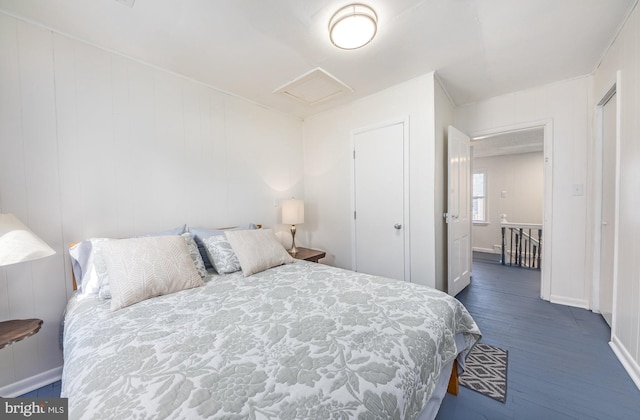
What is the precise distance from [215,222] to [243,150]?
2.93ft

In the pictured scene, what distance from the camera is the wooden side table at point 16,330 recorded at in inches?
48.1

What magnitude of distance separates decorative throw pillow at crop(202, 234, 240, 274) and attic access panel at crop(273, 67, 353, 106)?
5.67 feet

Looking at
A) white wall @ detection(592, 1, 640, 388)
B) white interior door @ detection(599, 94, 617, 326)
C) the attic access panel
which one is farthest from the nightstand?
white interior door @ detection(599, 94, 617, 326)

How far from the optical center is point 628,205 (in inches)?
67.8

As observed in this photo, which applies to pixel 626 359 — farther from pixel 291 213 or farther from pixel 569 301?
pixel 291 213

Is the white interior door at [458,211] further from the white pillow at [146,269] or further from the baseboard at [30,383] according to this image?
the baseboard at [30,383]

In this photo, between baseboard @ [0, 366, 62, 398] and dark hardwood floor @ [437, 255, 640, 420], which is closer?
dark hardwood floor @ [437, 255, 640, 420]

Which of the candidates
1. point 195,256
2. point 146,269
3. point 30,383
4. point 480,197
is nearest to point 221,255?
point 195,256

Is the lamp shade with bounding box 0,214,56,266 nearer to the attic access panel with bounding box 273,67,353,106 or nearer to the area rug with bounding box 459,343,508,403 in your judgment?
the attic access panel with bounding box 273,67,353,106

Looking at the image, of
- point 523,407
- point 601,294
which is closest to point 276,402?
point 523,407

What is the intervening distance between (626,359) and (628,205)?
1083mm

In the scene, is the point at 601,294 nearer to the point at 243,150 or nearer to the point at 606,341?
the point at 606,341

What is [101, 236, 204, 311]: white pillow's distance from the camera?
1389 millimetres

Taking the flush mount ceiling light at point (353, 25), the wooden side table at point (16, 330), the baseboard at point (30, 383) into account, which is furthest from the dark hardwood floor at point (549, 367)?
the baseboard at point (30, 383)
